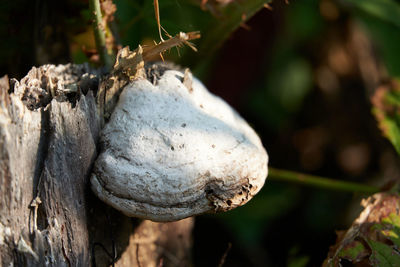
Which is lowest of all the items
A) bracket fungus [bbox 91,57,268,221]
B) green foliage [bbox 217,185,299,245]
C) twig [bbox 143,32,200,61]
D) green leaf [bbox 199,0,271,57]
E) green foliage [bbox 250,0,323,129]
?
green foliage [bbox 217,185,299,245]

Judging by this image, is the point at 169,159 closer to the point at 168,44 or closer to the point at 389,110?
the point at 168,44

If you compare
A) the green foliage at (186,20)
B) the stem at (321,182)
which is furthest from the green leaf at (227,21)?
the stem at (321,182)

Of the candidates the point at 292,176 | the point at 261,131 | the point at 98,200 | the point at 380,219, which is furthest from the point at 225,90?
the point at 98,200

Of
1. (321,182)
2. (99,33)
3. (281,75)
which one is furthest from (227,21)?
(281,75)

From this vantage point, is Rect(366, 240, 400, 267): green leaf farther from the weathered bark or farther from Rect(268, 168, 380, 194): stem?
the weathered bark

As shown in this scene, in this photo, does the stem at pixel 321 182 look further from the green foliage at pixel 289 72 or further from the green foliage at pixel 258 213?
the green foliage at pixel 289 72

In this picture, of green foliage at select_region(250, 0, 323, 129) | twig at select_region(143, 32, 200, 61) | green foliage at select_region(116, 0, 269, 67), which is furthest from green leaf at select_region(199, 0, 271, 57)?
green foliage at select_region(250, 0, 323, 129)
